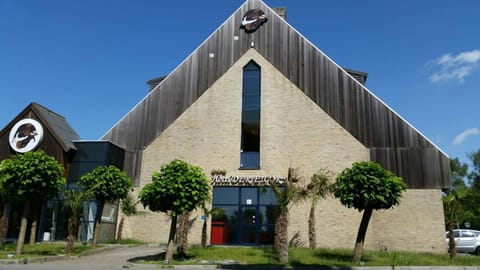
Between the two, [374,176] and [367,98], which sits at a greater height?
[367,98]

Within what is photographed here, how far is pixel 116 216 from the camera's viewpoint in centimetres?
2458

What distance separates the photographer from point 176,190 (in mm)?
14594

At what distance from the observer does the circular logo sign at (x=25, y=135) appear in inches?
924

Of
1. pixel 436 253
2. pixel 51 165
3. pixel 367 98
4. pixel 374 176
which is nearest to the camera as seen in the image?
pixel 374 176

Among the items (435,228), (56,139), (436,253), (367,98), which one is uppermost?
(367,98)

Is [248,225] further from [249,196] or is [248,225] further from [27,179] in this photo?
[27,179]

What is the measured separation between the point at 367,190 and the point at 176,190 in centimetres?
719

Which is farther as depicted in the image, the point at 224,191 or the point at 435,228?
the point at 224,191

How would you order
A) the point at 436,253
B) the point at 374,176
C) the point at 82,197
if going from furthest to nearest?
the point at 436,253
the point at 82,197
the point at 374,176

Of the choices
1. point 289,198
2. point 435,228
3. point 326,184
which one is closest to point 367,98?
point 326,184

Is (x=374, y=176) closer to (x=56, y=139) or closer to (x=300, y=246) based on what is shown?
(x=300, y=246)

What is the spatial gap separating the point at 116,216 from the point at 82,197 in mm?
6884

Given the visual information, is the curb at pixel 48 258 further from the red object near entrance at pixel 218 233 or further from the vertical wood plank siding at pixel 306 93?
the vertical wood plank siding at pixel 306 93

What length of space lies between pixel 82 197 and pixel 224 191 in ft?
28.8
